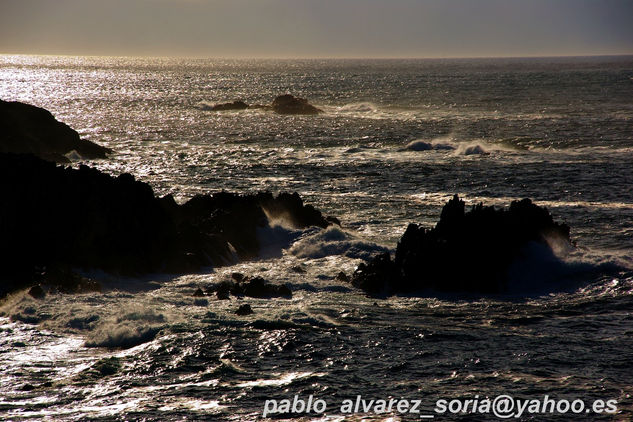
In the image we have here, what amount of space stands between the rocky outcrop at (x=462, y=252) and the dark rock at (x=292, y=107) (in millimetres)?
103666

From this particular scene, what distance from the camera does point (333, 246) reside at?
3509 centimetres

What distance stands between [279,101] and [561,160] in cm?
8128

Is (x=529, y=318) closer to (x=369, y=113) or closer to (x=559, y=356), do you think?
(x=559, y=356)

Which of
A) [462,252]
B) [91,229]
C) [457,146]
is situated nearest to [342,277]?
[462,252]

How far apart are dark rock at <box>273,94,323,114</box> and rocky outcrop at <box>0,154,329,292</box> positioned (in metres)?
100

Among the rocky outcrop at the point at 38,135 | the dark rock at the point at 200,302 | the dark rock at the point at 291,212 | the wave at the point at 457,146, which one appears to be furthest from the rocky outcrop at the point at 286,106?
the dark rock at the point at 200,302

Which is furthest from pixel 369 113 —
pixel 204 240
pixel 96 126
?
pixel 204 240

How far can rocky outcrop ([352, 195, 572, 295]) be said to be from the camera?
29.2 meters

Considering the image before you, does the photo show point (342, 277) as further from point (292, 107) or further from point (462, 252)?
point (292, 107)

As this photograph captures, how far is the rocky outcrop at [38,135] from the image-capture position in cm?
6431

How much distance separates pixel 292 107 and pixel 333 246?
4059 inches

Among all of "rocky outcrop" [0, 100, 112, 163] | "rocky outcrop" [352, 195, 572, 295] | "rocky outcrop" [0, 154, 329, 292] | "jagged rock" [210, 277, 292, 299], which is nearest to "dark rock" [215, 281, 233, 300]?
"jagged rock" [210, 277, 292, 299]

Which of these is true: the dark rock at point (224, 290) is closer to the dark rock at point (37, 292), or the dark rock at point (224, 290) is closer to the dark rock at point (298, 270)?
the dark rock at point (298, 270)

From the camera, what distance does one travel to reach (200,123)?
375ft
